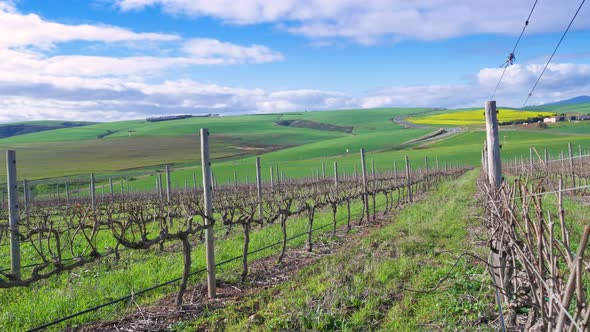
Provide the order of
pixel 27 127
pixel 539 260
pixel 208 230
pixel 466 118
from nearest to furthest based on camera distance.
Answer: pixel 539 260 < pixel 208 230 < pixel 466 118 < pixel 27 127

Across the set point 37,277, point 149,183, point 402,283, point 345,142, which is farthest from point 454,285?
point 345,142

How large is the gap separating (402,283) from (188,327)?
10.0 feet

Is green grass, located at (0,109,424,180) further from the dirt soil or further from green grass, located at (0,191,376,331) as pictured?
the dirt soil

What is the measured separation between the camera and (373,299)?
5922mm

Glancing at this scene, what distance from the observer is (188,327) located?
221 inches

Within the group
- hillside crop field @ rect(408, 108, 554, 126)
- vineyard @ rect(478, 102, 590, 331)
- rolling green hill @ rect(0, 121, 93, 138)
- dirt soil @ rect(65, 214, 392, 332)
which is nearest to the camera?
vineyard @ rect(478, 102, 590, 331)

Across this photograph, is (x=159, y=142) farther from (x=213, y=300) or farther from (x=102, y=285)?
(x=213, y=300)

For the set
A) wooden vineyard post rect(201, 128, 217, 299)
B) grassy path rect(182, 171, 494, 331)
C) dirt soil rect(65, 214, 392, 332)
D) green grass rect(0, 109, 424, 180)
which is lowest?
dirt soil rect(65, 214, 392, 332)

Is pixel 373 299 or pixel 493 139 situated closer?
pixel 373 299

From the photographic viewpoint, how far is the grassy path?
5250mm

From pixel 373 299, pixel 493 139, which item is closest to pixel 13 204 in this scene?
pixel 373 299

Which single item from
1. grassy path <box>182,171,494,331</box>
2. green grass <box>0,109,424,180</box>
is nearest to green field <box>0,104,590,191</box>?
green grass <box>0,109,424,180</box>

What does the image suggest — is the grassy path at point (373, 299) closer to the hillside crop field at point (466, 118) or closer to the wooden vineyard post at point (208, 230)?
the wooden vineyard post at point (208, 230)

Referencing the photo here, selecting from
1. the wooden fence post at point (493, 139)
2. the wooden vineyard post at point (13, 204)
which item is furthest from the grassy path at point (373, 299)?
the wooden vineyard post at point (13, 204)
